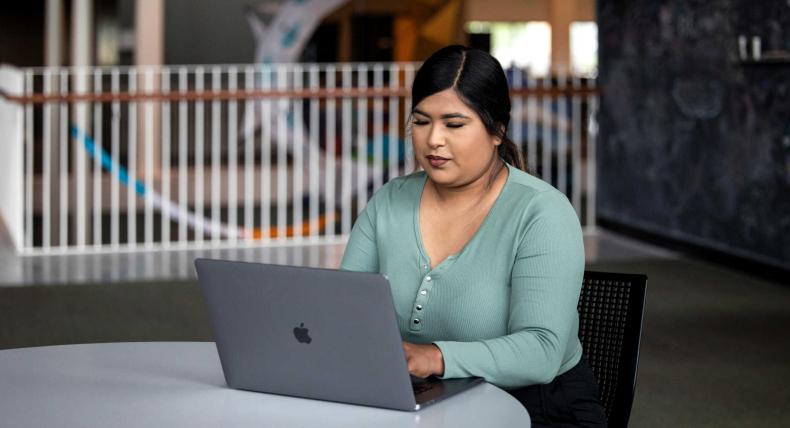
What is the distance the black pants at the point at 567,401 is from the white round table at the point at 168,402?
0.79 ft

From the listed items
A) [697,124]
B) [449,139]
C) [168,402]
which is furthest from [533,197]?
[697,124]

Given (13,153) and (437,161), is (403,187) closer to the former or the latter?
(437,161)

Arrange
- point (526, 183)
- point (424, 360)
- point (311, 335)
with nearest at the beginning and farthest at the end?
point (311, 335), point (424, 360), point (526, 183)

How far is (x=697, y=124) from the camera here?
26.1 feet

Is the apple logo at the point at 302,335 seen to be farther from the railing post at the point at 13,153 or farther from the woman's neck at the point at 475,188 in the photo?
the railing post at the point at 13,153

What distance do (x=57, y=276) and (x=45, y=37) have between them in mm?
4259

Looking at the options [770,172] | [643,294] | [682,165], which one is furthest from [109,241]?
[643,294]

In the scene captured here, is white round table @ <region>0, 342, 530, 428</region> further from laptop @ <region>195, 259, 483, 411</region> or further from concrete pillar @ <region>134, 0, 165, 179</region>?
concrete pillar @ <region>134, 0, 165, 179</region>

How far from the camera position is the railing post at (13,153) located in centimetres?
830

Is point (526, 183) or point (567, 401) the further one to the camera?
point (526, 183)

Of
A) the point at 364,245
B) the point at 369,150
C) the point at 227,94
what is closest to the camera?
the point at 364,245

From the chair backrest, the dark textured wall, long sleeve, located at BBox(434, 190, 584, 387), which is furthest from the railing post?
long sleeve, located at BBox(434, 190, 584, 387)

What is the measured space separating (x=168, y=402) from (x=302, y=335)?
25cm

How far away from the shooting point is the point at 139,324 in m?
6.09
